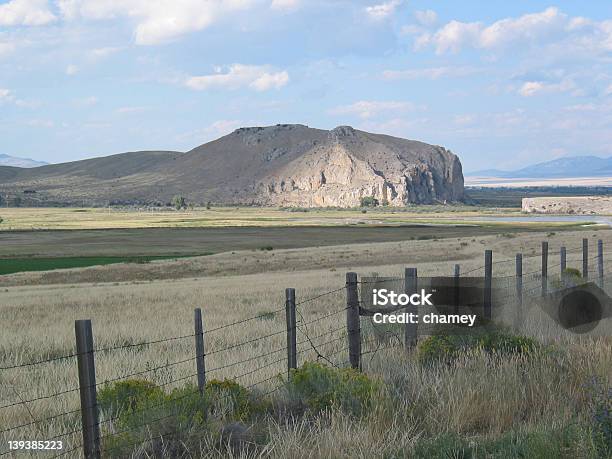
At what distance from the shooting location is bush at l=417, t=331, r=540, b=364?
29.9 feet

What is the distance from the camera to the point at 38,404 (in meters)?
7.84

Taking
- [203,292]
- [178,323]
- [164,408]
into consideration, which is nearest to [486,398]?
[164,408]

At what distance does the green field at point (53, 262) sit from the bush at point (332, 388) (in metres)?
41.5

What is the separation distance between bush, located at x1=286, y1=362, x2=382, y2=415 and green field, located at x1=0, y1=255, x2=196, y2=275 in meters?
41.5

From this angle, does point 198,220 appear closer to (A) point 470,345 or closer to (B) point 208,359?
(B) point 208,359

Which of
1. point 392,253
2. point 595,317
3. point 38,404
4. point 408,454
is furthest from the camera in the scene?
point 392,253

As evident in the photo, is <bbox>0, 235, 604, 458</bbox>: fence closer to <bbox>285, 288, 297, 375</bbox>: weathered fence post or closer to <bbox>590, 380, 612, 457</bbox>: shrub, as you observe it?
<bbox>285, 288, 297, 375</bbox>: weathered fence post

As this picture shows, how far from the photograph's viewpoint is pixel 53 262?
5316cm

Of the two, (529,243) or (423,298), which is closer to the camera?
(423,298)

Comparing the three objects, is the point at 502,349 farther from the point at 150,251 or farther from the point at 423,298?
the point at 150,251

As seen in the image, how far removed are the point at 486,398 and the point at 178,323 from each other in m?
10.7

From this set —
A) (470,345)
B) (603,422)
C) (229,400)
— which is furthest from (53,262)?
(603,422)

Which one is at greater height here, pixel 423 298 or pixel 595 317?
pixel 423 298

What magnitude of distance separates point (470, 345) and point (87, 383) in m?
5.66
